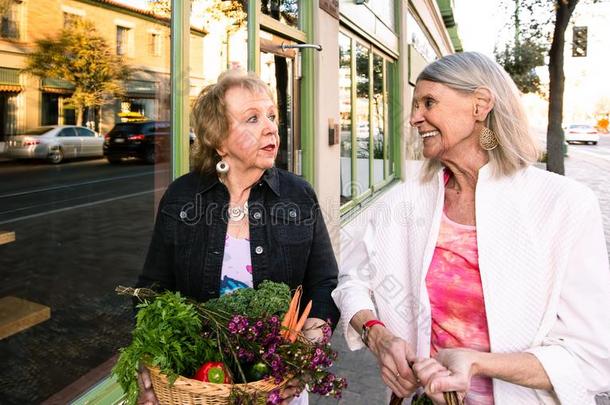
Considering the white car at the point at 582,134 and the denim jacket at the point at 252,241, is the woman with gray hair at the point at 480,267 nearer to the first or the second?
the denim jacket at the point at 252,241

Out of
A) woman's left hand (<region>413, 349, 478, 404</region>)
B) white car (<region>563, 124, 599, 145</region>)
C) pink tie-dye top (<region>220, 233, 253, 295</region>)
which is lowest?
woman's left hand (<region>413, 349, 478, 404</region>)

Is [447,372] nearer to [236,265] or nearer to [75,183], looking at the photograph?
[236,265]

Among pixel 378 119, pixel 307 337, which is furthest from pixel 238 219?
pixel 378 119

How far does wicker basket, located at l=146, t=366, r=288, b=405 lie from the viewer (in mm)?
1354

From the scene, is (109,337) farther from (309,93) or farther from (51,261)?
(309,93)

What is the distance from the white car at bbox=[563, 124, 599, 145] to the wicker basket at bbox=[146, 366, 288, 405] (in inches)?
1652

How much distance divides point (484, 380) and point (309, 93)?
14.5 feet

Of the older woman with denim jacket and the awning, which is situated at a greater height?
the awning

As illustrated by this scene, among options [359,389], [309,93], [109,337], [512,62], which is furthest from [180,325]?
[512,62]

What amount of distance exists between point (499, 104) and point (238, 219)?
3.40 ft

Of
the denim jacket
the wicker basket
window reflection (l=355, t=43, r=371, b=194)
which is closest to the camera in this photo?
the wicker basket

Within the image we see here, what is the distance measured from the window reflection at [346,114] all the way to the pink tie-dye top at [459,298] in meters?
5.68

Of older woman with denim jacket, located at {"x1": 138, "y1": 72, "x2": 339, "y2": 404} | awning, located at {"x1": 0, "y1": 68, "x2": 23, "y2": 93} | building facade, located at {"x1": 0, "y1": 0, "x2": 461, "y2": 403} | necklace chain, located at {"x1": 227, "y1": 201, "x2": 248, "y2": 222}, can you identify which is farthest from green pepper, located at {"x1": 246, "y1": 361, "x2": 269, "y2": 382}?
awning, located at {"x1": 0, "y1": 68, "x2": 23, "y2": 93}

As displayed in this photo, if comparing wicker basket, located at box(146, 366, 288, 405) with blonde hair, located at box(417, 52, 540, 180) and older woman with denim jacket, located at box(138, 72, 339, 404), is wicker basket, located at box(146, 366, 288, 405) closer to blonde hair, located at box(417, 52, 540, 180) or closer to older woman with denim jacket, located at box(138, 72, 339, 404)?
older woman with denim jacket, located at box(138, 72, 339, 404)
